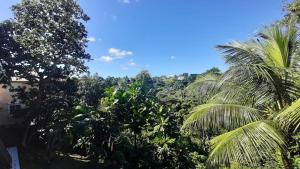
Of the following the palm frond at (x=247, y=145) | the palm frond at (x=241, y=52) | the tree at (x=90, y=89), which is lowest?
the palm frond at (x=247, y=145)

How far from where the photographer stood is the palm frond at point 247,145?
527cm

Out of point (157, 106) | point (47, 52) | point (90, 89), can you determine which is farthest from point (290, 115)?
point (90, 89)

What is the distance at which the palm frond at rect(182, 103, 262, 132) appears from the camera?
650 cm

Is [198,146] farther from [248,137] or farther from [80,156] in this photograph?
[248,137]

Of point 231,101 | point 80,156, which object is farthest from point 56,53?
point 231,101

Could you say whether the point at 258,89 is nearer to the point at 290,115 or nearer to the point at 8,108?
the point at 290,115

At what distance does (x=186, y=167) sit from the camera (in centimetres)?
1355

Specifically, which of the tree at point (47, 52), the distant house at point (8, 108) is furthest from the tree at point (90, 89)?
the tree at point (47, 52)

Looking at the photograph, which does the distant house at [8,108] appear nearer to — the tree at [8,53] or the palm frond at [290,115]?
the tree at [8,53]

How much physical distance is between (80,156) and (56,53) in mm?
6303

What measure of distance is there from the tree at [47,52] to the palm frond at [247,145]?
486 inches

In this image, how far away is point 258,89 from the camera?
710 centimetres

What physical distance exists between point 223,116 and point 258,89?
1.20 meters

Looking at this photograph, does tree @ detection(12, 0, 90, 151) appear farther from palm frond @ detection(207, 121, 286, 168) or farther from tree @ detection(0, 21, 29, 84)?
palm frond @ detection(207, 121, 286, 168)
